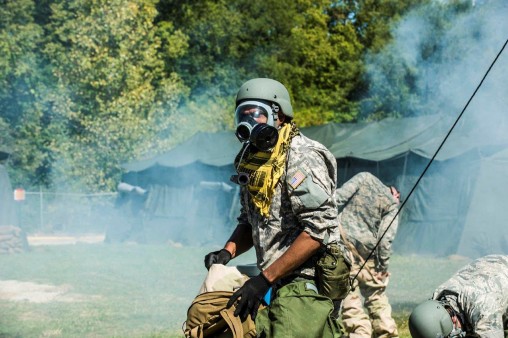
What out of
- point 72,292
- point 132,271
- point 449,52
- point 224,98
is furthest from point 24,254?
point 224,98

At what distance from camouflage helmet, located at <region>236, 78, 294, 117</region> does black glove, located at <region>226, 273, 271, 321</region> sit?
2.60 ft

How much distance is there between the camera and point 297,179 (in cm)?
350

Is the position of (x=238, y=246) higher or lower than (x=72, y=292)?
higher

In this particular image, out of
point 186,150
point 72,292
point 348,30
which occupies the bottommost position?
point 72,292

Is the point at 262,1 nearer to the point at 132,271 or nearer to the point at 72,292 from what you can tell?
the point at 132,271

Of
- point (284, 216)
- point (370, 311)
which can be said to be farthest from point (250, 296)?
point (370, 311)

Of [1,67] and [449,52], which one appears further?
[1,67]

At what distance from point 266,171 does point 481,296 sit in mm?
1569

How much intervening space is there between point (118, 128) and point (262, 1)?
14700mm

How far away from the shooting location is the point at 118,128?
26.4 metres

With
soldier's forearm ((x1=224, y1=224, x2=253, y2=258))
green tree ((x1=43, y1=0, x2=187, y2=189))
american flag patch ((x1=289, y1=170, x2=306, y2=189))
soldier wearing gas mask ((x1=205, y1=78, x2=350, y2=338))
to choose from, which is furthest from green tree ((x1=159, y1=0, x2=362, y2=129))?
american flag patch ((x1=289, y1=170, x2=306, y2=189))

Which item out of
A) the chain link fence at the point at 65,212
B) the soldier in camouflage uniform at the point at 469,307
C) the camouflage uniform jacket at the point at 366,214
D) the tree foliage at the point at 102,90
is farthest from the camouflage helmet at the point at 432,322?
the chain link fence at the point at 65,212

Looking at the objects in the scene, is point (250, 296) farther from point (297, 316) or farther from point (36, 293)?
point (36, 293)

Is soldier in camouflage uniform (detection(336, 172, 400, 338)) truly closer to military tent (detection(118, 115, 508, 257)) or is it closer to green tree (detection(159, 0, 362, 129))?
military tent (detection(118, 115, 508, 257))
